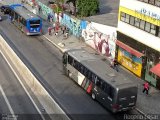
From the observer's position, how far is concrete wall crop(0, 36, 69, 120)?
30716mm

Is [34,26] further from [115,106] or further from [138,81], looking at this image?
[115,106]

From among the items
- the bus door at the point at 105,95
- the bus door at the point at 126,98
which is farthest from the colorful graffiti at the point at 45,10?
the bus door at the point at 126,98

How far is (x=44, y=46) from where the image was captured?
54.6m

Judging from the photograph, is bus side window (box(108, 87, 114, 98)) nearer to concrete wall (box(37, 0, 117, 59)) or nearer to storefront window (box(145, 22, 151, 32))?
storefront window (box(145, 22, 151, 32))

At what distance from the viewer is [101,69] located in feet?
117

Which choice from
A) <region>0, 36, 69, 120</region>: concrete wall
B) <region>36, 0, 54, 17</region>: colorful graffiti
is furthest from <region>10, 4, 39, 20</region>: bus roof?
<region>0, 36, 69, 120</region>: concrete wall

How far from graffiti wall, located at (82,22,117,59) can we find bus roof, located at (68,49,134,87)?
26.8ft

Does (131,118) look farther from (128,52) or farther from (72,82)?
(128,52)

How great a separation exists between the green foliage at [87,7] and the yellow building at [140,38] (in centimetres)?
2205

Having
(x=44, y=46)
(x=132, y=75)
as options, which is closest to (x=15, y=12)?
(x=44, y=46)

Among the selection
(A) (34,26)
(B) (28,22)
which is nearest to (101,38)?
(A) (34,26)

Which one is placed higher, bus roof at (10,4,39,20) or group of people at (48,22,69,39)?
bus roof at (10,4,39,20)

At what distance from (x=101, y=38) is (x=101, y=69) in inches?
594

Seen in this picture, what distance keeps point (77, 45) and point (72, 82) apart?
14.4 meters
